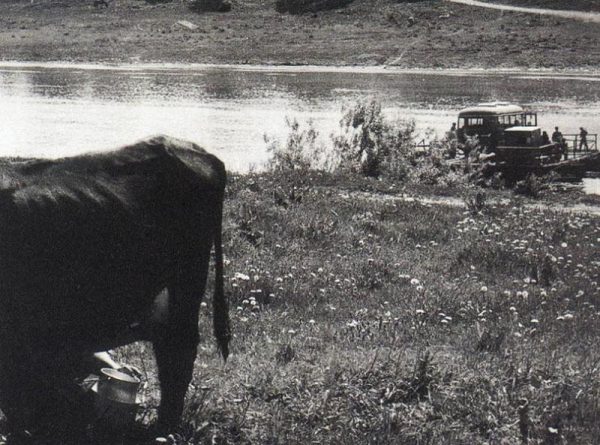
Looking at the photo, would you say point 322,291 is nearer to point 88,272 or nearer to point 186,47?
point 88,272

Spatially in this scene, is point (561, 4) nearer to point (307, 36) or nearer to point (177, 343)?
point (307, 36)

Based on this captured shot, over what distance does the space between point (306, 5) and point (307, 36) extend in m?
7.46

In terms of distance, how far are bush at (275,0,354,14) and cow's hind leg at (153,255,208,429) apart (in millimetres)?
64702

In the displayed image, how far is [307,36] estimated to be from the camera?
205 ft

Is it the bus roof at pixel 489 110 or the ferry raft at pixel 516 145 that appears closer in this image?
the ferry raft at pixel 516 145

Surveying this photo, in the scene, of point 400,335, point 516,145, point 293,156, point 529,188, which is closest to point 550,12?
→ point 516,145

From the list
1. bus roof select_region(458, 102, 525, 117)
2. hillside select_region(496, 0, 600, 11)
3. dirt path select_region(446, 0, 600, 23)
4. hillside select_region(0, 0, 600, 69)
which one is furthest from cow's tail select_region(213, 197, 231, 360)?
hillside select_region(496, 0, 600, 11)

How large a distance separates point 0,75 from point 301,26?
2176cm

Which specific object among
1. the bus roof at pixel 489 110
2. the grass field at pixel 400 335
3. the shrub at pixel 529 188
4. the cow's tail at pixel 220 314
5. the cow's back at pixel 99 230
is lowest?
the shrub at pixel 529 188

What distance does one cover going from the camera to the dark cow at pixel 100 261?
15.7ft

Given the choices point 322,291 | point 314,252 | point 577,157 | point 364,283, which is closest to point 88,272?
point 322,291

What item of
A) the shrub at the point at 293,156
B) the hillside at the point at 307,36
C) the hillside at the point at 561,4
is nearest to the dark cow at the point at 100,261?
the shrub at the point at 293,156

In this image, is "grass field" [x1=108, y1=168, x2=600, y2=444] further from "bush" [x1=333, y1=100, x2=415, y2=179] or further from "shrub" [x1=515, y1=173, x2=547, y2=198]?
"bush" [x1=333, y1=100, x2=415, y2=179]

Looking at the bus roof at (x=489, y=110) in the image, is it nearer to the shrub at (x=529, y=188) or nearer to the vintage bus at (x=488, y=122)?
the vintage bus at (x=488, y=122)
